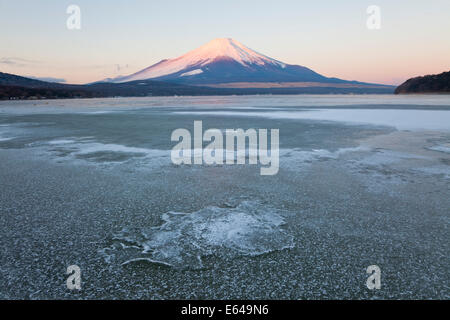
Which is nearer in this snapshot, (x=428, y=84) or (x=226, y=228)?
(x=226, y=228)

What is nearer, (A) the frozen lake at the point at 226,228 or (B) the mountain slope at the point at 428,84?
(A) the frozen lake at the point at 226,228

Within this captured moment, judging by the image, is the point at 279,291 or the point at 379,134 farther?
the point at 379,134

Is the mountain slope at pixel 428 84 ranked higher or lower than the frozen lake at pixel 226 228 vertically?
higher

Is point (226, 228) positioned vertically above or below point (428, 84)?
below

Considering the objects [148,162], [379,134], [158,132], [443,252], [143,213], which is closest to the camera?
[443,252]
